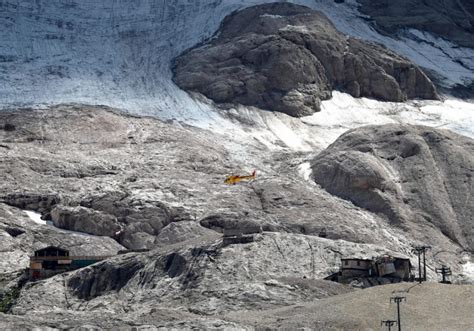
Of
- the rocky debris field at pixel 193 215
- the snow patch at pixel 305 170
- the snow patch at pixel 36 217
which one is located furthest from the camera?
the snow patch at pixel 305 170

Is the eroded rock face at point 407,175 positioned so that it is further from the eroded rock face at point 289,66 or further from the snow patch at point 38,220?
the eroded rock face at point 289,66

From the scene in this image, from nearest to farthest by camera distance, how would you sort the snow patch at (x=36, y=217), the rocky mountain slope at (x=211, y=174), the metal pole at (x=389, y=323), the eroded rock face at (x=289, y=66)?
the metal pole at (x=389, y=323)
the rocky mountain slope at (x=211, y=174)
the snow patch at (x=36, y=217)
the eroded rock face at (x=289, y=66)

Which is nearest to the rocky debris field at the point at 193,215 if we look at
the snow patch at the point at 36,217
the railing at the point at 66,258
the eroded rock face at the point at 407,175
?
the eroded rock face at the point at 407,175

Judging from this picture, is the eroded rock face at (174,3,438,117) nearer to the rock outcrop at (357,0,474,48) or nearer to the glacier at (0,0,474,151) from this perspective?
the glacier at (0,0,474,151)

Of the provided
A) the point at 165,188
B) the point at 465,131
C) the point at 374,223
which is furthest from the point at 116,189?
the point at 465,131

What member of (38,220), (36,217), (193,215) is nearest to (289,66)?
(193,215)

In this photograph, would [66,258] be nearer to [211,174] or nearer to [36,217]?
[36,217]

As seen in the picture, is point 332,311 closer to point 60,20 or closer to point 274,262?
point 274,262
